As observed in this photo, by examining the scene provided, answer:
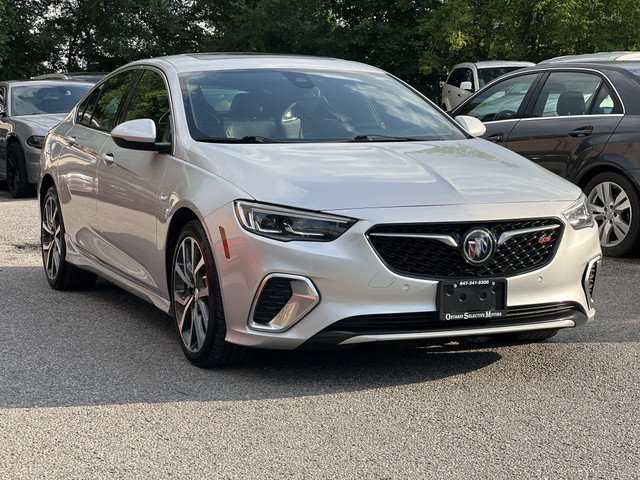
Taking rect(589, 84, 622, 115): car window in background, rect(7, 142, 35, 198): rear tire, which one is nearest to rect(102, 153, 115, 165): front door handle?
rect(589, 84, 622, 115): car window in background

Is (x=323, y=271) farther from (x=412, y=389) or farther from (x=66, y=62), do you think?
(x=66, y=62)

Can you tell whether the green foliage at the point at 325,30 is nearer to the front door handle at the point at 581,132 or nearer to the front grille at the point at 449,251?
the front door handle at the point at 581,132

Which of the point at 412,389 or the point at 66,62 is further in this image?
the point at 66,62

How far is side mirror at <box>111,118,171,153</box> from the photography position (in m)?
5.86

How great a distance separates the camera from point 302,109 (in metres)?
6.20

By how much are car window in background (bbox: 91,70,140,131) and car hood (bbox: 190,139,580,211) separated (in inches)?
63.5

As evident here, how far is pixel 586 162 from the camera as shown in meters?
9.20

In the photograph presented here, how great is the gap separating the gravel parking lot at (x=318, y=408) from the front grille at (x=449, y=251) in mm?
538

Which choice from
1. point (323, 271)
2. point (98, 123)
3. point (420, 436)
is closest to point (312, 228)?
point (323, 271)

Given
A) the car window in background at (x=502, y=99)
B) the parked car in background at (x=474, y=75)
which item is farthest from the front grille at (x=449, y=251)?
the parked car in background at (x=474, y=75)

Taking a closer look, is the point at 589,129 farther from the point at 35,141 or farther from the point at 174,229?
the point at 35,141

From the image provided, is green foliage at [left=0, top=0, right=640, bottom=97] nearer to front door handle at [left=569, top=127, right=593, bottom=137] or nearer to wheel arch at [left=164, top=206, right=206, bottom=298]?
front door handle at [left=569, top=127, right=593, bottom=137]

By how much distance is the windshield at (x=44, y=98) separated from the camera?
51.9 ft

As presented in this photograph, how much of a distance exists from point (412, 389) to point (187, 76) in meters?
2.41
